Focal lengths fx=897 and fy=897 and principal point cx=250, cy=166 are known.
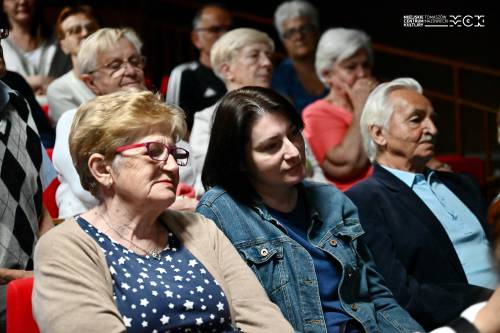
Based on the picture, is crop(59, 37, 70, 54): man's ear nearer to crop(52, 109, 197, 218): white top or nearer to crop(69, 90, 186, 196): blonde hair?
crop(52, 109, 197, 218): white top

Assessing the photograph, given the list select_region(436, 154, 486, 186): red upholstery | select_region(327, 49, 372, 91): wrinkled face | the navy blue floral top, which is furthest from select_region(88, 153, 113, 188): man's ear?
select_region(436, 154, 486, 186): red upholstery

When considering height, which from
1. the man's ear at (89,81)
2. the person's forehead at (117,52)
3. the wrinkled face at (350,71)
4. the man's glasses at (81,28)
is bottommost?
the wrinkled face at (350,71)

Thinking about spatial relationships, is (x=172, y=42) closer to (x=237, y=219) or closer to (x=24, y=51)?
(x=24, y=51)

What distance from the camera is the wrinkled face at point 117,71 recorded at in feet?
11.0

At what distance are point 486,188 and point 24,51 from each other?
2.38 metres

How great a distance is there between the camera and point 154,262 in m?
2.16

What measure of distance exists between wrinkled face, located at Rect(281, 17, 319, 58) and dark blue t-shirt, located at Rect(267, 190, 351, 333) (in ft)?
7.46

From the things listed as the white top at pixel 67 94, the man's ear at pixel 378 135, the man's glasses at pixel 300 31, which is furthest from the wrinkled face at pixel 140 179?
the man's glasses at pixel 300 31

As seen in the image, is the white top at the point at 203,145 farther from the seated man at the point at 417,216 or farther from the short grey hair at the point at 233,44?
the seated man at the point at 417,216

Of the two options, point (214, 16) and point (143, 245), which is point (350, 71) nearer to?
point (214, 16)

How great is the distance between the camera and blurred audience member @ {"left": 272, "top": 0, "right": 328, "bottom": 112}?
461 centimetres

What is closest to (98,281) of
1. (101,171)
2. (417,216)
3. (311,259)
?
(101,171)

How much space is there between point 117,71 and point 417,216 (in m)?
1.25

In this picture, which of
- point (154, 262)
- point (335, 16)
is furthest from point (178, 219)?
point (335, 16)
